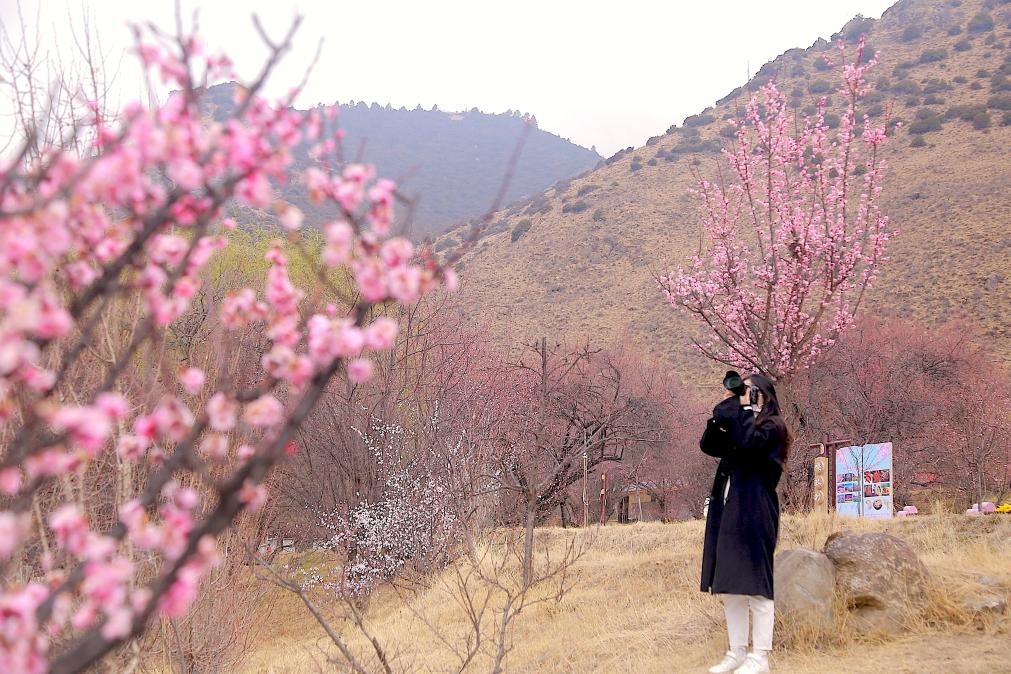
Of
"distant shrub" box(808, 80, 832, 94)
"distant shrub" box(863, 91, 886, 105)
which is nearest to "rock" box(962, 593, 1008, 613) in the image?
"distant shrub" box(863, 91, 886, 105)

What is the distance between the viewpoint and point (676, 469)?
94.7 feet

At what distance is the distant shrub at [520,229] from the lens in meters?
53.6

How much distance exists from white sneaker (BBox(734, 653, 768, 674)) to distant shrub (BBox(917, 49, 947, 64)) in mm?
55376

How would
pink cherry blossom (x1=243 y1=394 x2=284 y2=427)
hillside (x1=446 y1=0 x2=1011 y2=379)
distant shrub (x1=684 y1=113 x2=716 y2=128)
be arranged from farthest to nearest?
1. distant shrub (x1=684 y1=113 x2=716 y2=128)
2. hillside (x1=446 y1=0 x2=1011 y2=379)
3. pink cherry blossom (x1=243 y1=394 x2=284 y2=427)

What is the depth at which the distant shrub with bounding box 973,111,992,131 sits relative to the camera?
4334cm

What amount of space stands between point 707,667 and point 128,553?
4362 millimetres

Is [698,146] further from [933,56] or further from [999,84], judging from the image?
[999,84]

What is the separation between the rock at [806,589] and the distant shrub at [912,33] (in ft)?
192

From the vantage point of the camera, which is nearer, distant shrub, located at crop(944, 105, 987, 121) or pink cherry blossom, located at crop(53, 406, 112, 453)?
pink cherry blossom, located at crop(53, 406, 112, 453)

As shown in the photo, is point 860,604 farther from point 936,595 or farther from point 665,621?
point 665,621

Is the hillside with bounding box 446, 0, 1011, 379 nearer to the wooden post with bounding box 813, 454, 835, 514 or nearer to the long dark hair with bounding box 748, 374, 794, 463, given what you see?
the wooden post with bounding box 813, 454, 835, 514

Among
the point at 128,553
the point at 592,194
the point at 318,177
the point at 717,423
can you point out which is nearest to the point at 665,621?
the point at 717,423

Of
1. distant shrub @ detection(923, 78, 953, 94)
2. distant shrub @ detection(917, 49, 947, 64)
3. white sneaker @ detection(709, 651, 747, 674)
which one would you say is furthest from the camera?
distant shrub @ detection(917, 49, 947, 64)

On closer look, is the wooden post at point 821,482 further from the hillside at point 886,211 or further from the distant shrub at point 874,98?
the distant shrub at point 874,98
